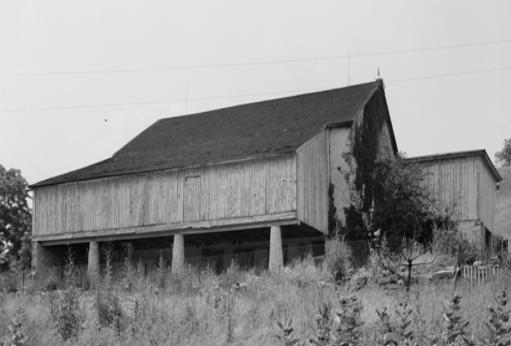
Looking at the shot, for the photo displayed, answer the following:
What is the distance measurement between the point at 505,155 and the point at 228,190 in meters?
45.1

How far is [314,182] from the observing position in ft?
126

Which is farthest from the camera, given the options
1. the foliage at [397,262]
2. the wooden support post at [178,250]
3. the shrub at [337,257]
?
the wooden support post at [178,250]

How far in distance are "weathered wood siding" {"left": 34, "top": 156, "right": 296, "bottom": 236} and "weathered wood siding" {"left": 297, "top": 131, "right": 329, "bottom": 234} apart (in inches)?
23.5

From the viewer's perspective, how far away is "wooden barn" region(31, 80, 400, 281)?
37375 millimetres

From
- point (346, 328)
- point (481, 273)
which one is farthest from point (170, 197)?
point (346, 328)

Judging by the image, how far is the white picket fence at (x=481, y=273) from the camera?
964 inches

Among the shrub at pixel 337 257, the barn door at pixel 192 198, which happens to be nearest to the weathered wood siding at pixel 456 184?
the shrub at pixel 337 257

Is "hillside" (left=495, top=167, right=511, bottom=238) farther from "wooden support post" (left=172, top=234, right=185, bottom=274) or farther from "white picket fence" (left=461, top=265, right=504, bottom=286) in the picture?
"white picket fence" (left=461, top=265, right=504, bottom=286)

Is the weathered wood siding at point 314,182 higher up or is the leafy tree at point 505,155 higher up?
the leafy tree at point 505,155

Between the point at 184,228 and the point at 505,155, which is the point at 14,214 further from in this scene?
the point at 505,155

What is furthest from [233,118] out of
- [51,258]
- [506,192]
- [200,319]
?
[200,319]

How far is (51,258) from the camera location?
43.4 m

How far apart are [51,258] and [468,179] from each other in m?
18.5

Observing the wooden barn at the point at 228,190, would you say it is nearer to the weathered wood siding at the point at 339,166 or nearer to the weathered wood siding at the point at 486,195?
the weathered wood siding at the point at 339,166
